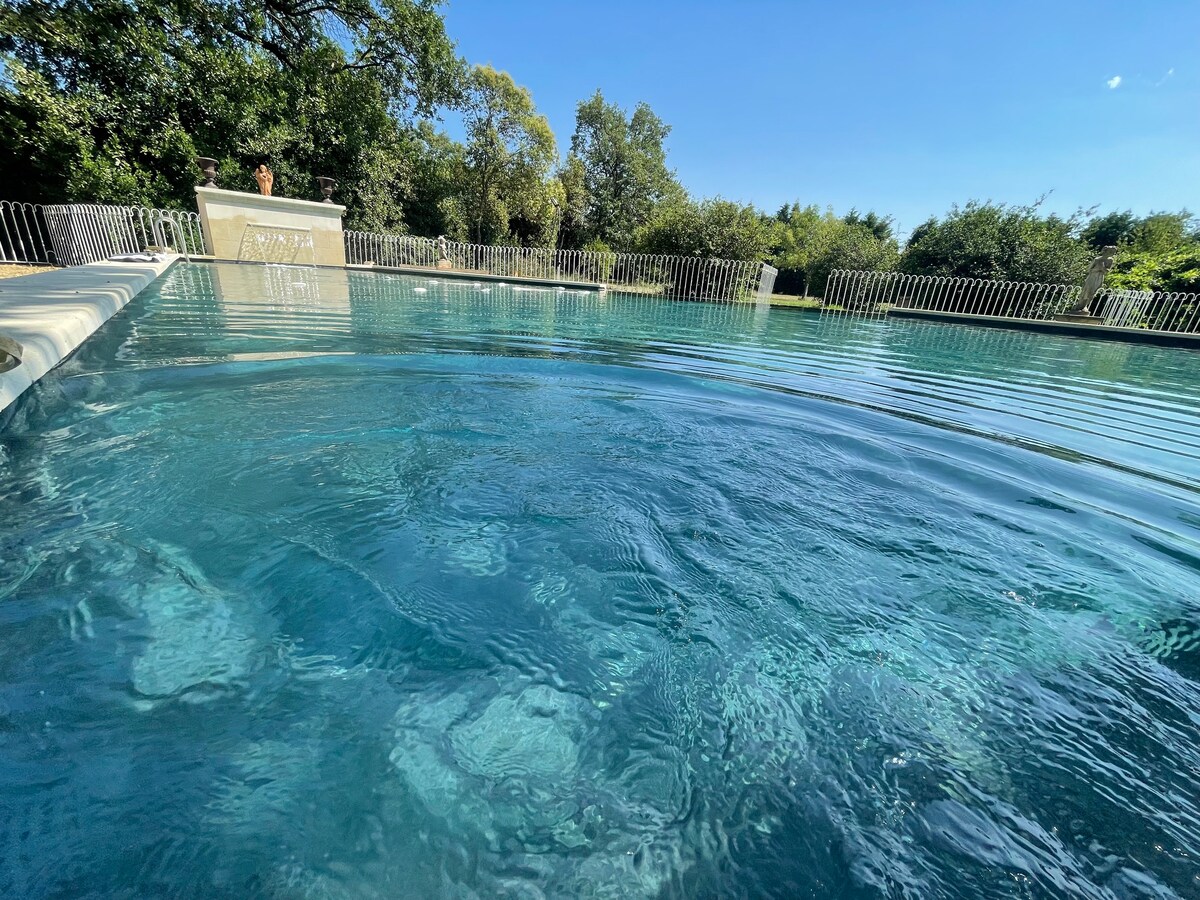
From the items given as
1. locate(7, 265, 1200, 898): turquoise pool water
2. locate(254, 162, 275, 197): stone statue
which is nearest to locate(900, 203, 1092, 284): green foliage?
locate(7, 265, 1200, 898): turquoise pool water

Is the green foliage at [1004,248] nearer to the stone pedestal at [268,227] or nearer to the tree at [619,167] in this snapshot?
the tree at [619,167]

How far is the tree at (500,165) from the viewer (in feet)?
70.9

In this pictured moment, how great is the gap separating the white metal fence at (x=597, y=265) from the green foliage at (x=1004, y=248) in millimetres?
6814

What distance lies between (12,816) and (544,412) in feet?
9.13

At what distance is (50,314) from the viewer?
11.4 feet

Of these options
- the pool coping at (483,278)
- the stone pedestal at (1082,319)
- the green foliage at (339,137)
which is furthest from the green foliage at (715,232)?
the stone pedestal at (1082,319)

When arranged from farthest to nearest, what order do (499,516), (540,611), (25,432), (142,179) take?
1. (142,179)
2. (25,432)
3. (499,516)
4. (540,611)

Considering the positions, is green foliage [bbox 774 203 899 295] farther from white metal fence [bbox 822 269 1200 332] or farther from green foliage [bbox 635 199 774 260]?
green foliage [bbox 635 199 774 260]

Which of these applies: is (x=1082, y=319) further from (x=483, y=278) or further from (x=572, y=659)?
(x=572, y=659)

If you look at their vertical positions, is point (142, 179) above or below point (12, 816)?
above

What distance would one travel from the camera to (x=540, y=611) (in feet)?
5.15

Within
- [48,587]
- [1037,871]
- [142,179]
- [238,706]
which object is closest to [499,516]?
[238,706]

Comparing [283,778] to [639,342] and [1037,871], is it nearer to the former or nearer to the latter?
[1037,871]

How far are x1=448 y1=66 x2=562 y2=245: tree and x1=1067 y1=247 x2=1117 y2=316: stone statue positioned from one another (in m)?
19.5
